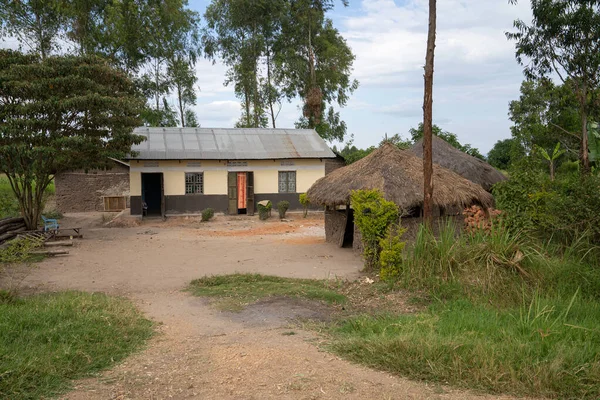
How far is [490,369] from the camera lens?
15.3 ft

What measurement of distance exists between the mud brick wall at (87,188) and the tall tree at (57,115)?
286 inches

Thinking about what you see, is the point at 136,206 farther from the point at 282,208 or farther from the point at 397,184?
the point at 397,184

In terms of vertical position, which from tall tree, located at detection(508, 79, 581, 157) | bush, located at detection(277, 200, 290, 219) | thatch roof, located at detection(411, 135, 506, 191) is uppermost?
tall tree, located at detection(508, 79, 581, 157)

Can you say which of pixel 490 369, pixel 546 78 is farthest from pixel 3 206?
pixel 546 78

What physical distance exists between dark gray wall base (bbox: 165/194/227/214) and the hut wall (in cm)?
810

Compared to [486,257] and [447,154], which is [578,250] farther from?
[447,154]

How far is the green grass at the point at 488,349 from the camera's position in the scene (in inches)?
178

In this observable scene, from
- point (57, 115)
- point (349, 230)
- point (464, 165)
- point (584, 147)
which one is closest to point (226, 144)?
point (57, 115)

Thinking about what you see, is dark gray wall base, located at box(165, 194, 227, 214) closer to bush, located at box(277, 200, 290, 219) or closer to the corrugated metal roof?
the corrugated metal roof

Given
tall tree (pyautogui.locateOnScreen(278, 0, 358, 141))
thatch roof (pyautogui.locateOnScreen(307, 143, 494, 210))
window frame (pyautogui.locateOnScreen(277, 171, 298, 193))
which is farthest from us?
tall tree (pyautogui.locateOnScreen(278, 0, 358, 141))

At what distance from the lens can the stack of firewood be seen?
14395mm

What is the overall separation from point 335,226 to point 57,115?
28.3ft

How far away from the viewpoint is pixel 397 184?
522 inches

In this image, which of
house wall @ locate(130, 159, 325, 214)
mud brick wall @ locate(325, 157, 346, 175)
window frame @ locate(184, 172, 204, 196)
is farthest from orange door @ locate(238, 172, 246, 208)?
mud brick wall @ locate(325, 157, 346, 175)
